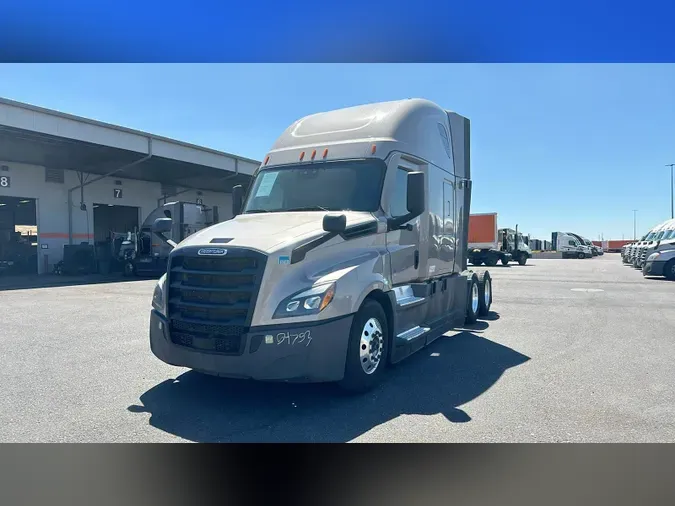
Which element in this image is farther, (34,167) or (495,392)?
(34,167)

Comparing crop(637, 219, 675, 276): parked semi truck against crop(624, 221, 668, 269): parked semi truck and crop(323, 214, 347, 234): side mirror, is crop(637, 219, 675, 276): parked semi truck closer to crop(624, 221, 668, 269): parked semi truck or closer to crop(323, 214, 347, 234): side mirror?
crop(624, 221, 668, 269): parked semi truck

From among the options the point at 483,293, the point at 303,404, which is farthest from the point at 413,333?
the point at 483,293

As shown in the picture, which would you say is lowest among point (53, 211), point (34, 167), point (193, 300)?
point (193, 300)

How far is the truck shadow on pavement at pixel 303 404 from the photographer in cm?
439

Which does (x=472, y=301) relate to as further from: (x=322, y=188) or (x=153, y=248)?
(x=153, y=248)

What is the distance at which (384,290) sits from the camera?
5672mm

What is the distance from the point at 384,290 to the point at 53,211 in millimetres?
24448

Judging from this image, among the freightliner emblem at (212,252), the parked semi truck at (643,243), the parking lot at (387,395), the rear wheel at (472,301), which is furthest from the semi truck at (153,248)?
the parked semi truck at (643,243)

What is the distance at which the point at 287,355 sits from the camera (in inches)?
183

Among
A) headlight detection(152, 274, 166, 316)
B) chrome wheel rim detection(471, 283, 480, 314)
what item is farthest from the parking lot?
headlight detection(152, 274, 166, 316)

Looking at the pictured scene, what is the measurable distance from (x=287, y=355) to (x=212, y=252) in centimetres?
128
